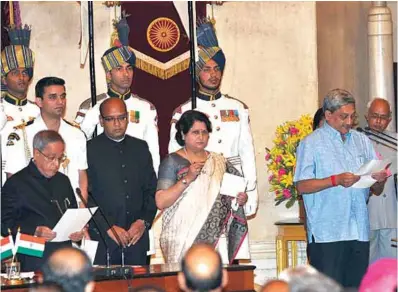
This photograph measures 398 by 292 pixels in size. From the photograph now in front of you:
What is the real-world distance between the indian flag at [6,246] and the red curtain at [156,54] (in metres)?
2.95

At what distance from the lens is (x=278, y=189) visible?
879cm

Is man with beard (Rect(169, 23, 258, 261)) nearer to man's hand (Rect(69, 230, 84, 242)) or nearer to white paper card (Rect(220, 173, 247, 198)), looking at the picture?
white paper card (Rect(220, 173, 247, 198))

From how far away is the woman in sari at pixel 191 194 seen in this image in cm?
715

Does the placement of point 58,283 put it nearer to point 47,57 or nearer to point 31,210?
point 31,210

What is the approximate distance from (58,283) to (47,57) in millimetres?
5565

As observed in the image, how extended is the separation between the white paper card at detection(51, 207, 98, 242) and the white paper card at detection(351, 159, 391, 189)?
4.89 feet

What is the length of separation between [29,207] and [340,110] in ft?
6.06

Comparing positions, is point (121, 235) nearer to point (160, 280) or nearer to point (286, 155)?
point (160, 280)

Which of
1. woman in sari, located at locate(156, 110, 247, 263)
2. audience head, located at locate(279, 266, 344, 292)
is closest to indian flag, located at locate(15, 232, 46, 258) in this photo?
woman in sari, located at locate(156, 110, 247, 263)

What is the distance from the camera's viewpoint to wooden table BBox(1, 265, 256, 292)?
6082mm

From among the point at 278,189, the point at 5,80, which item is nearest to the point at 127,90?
the point at 5,80

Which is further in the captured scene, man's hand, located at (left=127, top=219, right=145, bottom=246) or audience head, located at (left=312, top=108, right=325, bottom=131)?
audience head, located at (left=312, top=108, right=325, bottom=131)

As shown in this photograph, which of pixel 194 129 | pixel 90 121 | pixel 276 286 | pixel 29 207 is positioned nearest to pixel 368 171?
A: pixel 194 129

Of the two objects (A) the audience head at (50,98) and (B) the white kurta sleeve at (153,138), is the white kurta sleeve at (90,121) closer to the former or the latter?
(B) the white kurta sleeve at (153,138)
